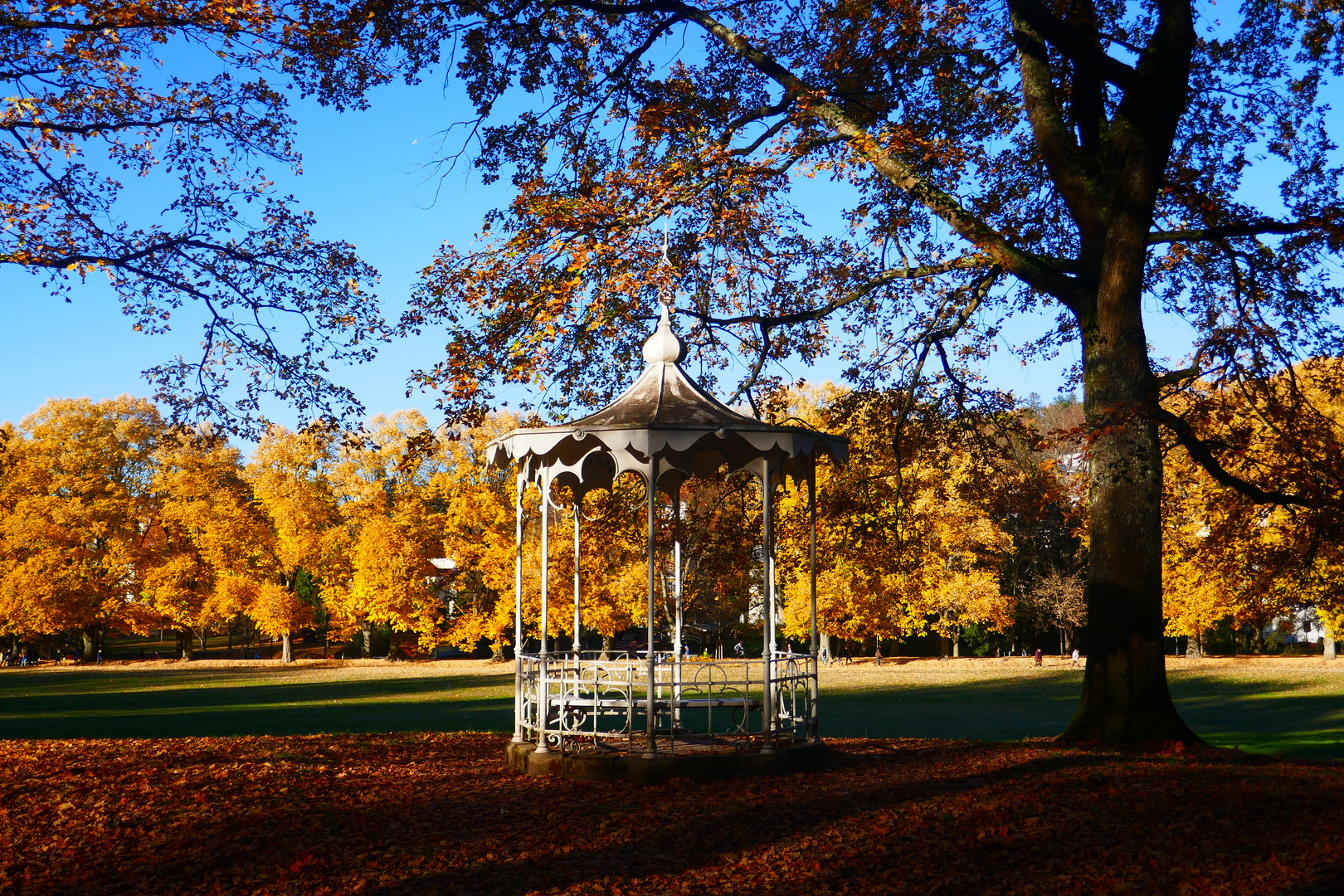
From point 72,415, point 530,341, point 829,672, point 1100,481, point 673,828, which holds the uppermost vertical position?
point 72,415

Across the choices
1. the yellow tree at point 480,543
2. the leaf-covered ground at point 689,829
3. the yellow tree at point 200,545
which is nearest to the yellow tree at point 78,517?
the yellow tree at point 200,545

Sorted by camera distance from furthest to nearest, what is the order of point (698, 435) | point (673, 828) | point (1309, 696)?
point (1309, 696) < point (698, 435) < point (673, 828)

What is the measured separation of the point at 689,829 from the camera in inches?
287

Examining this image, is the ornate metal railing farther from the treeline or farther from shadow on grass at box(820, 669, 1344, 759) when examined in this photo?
the treeline

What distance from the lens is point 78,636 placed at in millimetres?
58781

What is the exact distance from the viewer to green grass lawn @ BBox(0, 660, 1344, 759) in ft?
59.9

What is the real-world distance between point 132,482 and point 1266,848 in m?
57.9

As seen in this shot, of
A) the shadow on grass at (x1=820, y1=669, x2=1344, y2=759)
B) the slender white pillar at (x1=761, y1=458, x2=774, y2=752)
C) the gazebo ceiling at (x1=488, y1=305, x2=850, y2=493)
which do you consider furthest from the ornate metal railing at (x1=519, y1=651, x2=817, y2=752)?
the shadow on grass at (x1=820, y1=669, x2=1344, y2=759)

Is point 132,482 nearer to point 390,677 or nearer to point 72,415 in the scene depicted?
point 72,415

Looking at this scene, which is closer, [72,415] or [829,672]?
[829,672]

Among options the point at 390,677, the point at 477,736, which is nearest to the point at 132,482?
the point at 390,677

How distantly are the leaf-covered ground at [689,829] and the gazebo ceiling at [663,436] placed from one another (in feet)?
10.1

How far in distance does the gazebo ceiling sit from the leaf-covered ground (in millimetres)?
3083

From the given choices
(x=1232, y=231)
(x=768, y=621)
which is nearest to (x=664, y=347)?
(x=768, y=621)
